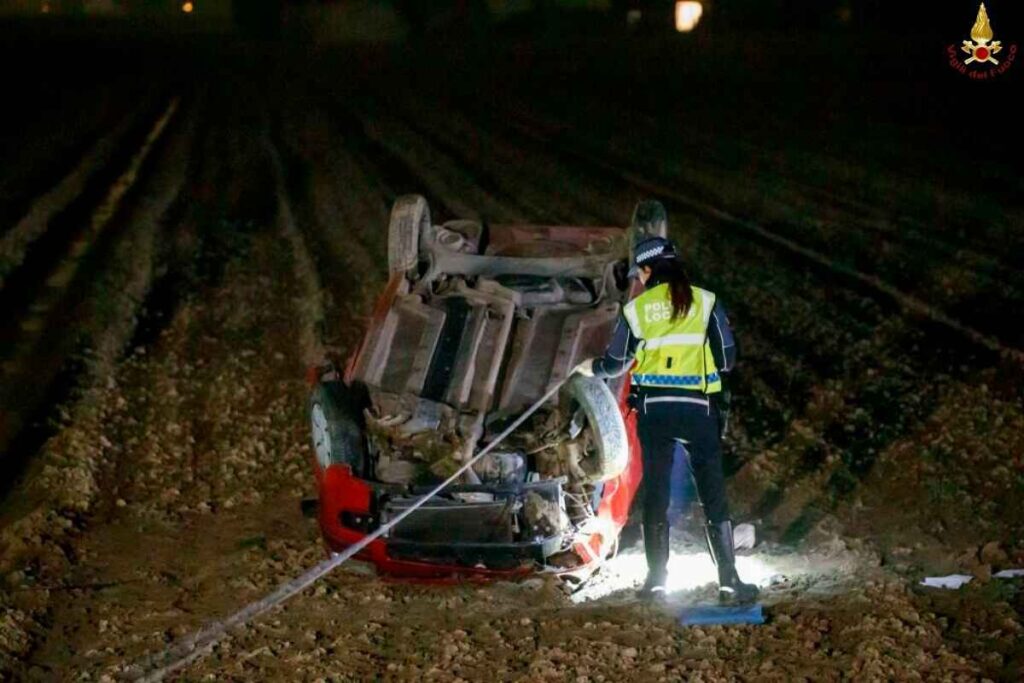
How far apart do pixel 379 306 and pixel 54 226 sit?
12362mm

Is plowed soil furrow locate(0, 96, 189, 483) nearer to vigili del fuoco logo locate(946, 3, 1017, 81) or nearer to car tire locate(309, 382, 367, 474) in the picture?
car tire locate(309, 382, 367, 474)

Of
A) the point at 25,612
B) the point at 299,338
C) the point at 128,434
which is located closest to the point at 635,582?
the point at 25,612

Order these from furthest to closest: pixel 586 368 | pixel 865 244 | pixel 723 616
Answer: pixel 865 244, pixel 586 368, pixel 723 616

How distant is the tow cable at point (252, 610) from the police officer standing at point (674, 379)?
2.07 ft

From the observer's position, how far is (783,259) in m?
15.9

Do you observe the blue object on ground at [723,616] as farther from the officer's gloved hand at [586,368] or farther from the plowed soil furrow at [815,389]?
the plowed soil furrow at [815,389]

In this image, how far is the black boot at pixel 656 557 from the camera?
6.92 meters

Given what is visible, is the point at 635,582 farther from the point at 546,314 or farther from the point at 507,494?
the point at 546,314

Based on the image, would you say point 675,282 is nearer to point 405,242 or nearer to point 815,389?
point 405,242

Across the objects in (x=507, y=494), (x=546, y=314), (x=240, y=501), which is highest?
(x=546, y=314)

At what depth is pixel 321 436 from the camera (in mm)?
7648

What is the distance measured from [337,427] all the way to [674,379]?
6.53ft

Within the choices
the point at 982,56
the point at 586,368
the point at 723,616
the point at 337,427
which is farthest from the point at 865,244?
the point at 982,56

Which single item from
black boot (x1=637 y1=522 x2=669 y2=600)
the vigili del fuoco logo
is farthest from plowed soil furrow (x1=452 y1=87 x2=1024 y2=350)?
the vigili del fuoco logo
